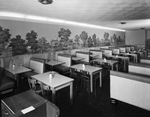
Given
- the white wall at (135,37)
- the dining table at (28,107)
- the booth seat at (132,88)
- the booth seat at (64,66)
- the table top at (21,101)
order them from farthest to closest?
the white wall at (135,37), the booth seat at (64,66), the booth seat at (132,88), the table top at (21,101), the dining table at (28,107)

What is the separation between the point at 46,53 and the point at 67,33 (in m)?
1.49

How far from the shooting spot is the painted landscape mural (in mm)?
3645

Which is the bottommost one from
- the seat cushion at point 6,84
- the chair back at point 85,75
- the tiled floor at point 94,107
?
the tiled floor at point 94,107

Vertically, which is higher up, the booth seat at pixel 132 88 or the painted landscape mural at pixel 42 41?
the painted landscape mural at pixel 42 41

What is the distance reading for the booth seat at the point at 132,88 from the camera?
5.94 feet

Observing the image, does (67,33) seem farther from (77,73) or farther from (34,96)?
(34,96)

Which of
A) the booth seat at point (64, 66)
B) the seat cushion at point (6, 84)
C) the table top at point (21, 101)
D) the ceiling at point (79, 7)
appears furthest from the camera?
the booth seat at point (64, 66)

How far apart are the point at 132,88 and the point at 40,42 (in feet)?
12.2

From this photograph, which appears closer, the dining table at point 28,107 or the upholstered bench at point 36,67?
the dining table at point 28,107

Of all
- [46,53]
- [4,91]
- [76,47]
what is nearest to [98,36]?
[76,47]

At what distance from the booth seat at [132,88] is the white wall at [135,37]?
32.7 feet

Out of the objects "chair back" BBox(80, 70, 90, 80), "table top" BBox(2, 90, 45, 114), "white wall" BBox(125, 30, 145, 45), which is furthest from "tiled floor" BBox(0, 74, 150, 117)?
"white wall" BBox(125, 30, 145, 45)

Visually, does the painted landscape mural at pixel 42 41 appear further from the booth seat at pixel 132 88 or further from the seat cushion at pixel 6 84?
the booth seat at pixel 132 88

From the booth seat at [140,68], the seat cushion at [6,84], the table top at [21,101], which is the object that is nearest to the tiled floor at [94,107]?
the booth seat at [140,68]
